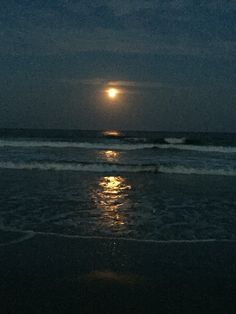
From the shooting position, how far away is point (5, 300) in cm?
382

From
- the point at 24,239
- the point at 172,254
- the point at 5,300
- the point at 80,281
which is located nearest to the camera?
the point at 5,300

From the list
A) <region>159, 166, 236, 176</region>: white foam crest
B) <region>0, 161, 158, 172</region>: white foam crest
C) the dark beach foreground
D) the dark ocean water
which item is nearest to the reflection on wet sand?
the dark ocean water

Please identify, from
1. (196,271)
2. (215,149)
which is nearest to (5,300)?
(196,271)

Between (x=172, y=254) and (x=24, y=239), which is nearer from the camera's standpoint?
(x=172, y=254)

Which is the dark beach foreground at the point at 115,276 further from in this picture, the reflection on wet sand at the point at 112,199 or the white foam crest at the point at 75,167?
the white foam crest at the point at 75,167

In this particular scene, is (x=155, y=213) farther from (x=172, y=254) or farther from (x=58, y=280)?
(x=58, y=280)

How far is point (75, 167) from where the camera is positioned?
16.5m

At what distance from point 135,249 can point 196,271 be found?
107cm

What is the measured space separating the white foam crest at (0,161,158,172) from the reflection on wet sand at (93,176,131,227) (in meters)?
2.79

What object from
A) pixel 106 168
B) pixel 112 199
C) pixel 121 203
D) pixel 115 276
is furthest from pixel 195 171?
pixel 115 276

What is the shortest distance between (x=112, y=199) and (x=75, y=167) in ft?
23.8

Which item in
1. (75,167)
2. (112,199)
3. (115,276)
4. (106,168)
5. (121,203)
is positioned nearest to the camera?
(115,276)

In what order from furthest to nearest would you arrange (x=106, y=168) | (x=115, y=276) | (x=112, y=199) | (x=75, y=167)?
(x=75, y=167), (x=106, y=168), (x=112, y=199), (x=115, y=276)

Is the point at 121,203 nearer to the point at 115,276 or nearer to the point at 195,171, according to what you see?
the point at 115,276
